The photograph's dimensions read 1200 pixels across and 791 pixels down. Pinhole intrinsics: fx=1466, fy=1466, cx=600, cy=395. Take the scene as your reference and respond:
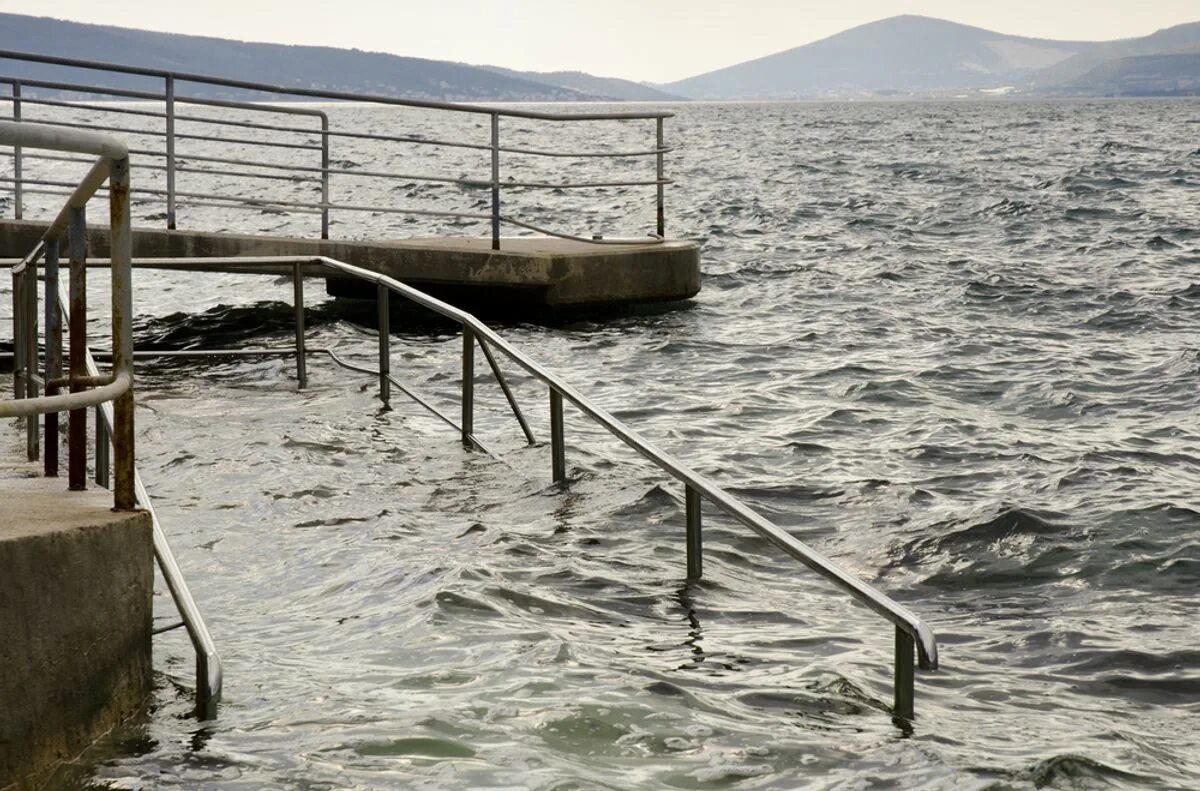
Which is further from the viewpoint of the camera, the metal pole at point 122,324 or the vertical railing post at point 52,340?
the vertical railing post at point 52,340

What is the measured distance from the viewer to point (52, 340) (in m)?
4.20

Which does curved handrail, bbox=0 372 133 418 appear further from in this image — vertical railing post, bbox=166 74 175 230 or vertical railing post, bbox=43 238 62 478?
vertical railing post, bbox=166 74 175 230

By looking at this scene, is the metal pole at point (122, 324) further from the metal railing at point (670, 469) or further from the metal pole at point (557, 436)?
the metal pole at point (557, 436)

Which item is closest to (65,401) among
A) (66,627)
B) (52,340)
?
(66,627)

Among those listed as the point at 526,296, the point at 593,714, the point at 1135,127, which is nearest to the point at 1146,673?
the point at 593,714

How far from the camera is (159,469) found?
6.90 m

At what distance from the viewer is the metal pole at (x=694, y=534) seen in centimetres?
507

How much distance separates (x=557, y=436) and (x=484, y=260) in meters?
5.76

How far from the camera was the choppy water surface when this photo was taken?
13.1ft

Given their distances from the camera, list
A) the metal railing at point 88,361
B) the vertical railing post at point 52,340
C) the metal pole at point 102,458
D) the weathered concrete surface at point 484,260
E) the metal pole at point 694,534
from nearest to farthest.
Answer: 1. the metal railing at point 88,361
2. the vertical railing post at point 52,340
3. the metal pole at point 694,534
4. the metal pole at point 102,458
5. the weathered concrete surface at point 484,260

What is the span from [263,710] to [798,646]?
6.41ft

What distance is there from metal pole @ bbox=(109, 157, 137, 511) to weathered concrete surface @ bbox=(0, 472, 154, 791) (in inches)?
3.4

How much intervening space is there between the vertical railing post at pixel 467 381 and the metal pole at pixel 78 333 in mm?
3560

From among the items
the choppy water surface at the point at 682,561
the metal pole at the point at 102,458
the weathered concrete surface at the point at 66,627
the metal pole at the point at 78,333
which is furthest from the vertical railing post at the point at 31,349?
the weathered concrete surface at the point at 66,627
